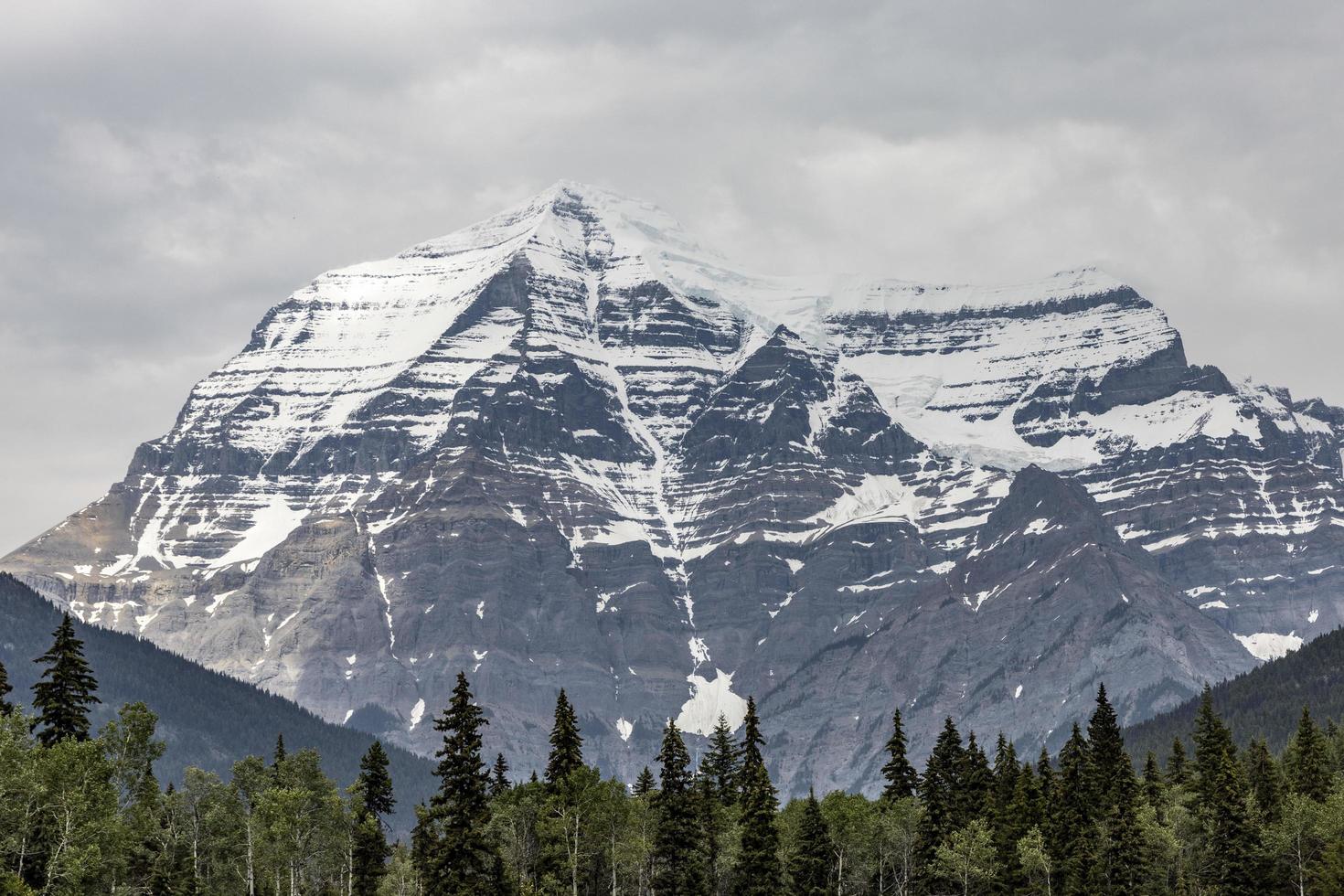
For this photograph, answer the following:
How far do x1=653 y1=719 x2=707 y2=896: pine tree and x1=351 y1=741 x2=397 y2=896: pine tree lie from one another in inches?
970

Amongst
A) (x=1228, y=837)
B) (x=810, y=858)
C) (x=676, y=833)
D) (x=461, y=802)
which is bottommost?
(x=461, y=802)

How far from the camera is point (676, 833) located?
14700 cm

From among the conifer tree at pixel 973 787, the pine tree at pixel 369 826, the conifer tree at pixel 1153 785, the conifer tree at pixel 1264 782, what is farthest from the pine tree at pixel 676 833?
the conifer tree at pixel 1264 782

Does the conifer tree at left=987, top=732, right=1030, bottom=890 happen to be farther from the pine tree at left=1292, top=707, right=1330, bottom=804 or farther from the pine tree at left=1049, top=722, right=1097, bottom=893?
the pine tree at left=1292, top=707, right=1330, bottom=804

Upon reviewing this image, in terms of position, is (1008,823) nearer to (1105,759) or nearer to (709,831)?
(1105,759)

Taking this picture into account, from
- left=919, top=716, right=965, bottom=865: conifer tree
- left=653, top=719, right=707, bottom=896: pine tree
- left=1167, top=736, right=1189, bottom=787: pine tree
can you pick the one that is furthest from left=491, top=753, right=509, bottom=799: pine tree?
left=1167, top=736, right=1189, bottom=787: pine tree

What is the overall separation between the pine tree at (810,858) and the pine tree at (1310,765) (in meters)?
36.8

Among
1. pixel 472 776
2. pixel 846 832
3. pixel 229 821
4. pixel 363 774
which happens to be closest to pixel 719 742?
pixel 846 832

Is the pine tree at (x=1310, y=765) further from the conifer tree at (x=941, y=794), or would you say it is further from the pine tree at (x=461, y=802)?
the pine tree at (x=461, y=802)

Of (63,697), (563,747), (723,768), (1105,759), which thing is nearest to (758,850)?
(563,747)

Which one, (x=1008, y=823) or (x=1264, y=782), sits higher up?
(x=1264, y=782)

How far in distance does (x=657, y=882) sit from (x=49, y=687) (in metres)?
44.8

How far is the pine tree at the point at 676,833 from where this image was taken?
14675 cm

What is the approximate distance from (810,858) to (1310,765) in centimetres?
4360
